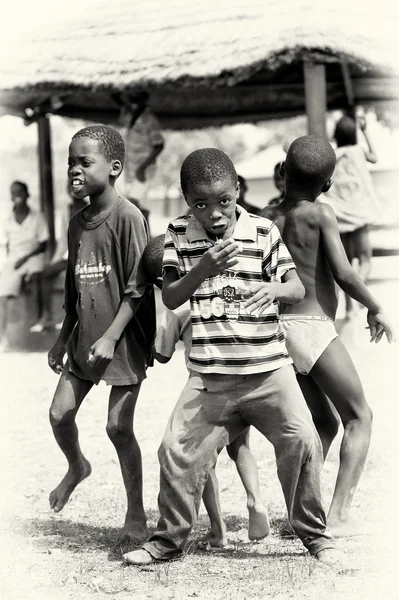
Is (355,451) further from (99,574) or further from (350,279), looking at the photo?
(99,574)

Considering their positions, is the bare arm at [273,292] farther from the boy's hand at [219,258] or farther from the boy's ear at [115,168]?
the boy's ear at [115,168]

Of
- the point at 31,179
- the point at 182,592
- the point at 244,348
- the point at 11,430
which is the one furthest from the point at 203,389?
the point at 31,179

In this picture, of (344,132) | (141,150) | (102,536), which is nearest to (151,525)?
(102,536)

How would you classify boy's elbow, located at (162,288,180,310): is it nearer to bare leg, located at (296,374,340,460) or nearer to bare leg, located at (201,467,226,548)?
bare leg, located at (201,467,226,548)

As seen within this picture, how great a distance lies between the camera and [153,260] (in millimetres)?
3902

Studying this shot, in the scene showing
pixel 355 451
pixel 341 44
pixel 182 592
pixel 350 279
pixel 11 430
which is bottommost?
pixel 11 430

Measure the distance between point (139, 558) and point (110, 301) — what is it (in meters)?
1.04

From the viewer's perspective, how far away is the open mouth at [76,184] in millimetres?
3936

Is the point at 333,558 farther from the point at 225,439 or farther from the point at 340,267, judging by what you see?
the point at 340,267

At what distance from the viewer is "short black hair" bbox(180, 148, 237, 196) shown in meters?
3.39

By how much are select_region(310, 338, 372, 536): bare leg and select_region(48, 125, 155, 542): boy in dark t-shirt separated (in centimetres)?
76

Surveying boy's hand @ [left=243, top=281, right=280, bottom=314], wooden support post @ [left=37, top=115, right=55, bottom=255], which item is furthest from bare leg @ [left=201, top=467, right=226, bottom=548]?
wooden support post @ [left=37, top=115, right=55, bottom=255]

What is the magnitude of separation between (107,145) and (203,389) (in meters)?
1.18

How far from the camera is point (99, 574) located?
3514mm
